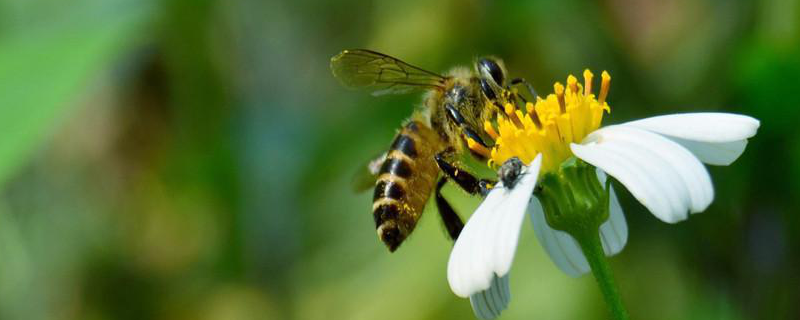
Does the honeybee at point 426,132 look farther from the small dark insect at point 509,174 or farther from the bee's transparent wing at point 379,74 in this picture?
the small dark insect at point 509,174

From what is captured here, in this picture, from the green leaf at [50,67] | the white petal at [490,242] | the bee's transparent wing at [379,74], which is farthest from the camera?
the green leaf at [50,67]

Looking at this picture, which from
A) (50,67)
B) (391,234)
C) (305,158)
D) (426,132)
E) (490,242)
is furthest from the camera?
(305,158)

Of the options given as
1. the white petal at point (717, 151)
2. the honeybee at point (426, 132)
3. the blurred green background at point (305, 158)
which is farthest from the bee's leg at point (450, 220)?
the blurred green background at point (305, 158)

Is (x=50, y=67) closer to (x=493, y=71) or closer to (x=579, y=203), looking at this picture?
(x=493, y=71)

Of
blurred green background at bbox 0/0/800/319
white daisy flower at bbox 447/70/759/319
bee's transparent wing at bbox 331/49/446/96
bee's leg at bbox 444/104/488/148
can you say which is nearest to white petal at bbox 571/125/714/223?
white daisy flower at bbox 447/70/759/319

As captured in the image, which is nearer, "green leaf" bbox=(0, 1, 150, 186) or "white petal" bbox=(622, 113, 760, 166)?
"white petal" bbox=(622, 113, 760, 166)

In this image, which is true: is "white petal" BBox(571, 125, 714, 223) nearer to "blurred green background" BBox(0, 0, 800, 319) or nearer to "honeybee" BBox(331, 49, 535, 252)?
"honeybee" BBox(331, 49, 535, 252)

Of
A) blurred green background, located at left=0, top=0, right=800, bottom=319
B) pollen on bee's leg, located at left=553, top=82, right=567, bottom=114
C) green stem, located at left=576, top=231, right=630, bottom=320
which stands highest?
blurred green background, located at left=0, top=0, right=800, bottom=319

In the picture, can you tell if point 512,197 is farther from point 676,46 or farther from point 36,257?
point 36,257

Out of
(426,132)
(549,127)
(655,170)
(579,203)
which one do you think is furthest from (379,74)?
(655,170)
